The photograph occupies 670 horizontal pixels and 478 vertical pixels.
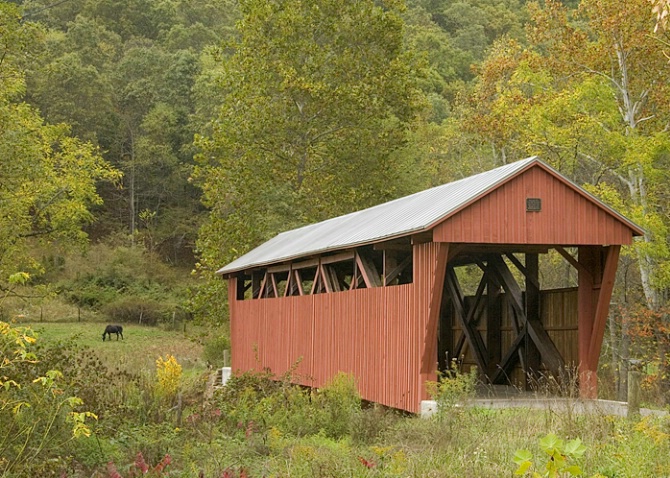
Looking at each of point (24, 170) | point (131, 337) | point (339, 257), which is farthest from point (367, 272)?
point (131, 337)

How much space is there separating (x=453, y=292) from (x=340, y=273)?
4.03 m

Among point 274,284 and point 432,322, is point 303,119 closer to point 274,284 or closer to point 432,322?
point 274,284

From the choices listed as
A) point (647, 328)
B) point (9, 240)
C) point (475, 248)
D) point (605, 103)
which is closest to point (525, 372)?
point (475, 248)

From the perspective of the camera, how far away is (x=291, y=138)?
1266 inches

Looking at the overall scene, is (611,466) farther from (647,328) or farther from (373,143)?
(373,143)

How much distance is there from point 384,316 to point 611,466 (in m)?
6.92

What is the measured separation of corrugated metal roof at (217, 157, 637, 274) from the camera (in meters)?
13.5

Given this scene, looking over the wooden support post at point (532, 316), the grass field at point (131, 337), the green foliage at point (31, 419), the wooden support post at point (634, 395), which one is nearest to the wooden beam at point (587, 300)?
the wooden support post at point (532, 316)

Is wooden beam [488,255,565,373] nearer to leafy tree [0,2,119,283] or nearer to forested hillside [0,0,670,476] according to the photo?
forested hillside [0,0,670,476]

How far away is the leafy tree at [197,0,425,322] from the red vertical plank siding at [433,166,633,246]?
1695cm

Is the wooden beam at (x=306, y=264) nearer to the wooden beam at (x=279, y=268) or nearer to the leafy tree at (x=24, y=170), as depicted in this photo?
the wooden beam at (x=279, y=268)

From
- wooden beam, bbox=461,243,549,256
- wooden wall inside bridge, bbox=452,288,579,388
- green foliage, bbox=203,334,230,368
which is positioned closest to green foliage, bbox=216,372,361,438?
wooden beam, bbox=461,243,549,256

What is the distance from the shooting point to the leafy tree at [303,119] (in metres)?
31.2

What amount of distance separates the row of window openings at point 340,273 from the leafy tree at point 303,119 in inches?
238
